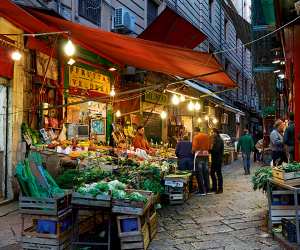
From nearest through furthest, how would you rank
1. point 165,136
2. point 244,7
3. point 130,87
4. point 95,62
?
1. point 95,62
2. point 130,87
3. point 165,136
4. point 244,7

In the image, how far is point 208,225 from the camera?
7.78 metres

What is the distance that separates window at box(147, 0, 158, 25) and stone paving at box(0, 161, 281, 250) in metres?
9.15

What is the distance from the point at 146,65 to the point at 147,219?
458cm

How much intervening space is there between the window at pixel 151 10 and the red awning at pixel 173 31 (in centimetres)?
451

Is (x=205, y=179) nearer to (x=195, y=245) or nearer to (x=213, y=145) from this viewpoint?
(x=213, y=145)

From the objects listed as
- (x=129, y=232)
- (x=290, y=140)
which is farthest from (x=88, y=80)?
(x=129, y=232)

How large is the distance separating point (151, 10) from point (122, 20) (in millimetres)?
4289

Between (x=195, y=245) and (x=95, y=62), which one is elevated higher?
(x=95, y=62)

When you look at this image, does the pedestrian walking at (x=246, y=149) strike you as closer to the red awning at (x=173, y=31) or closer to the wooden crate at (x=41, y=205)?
the red awning at (x=173, y=31)

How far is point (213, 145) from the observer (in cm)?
1201

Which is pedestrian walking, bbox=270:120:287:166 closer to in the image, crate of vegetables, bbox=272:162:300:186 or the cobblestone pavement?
the cobblestone pavement

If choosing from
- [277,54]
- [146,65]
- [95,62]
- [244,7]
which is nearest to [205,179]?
[146,65]

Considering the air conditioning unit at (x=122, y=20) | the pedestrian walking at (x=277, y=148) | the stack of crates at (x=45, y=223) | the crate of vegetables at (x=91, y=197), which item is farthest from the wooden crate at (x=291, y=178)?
the air conditioning unit at (x=122, y=20)

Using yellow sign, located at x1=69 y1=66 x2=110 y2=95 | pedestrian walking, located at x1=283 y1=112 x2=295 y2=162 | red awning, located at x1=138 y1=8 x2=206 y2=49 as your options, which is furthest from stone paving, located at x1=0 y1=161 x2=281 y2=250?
red awning, located at x1=138 y1=8 x2=206 y2=49
